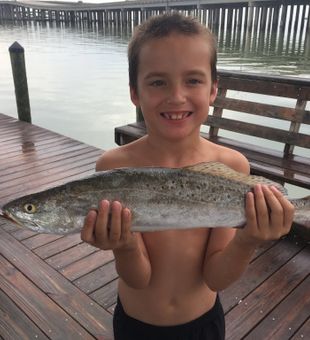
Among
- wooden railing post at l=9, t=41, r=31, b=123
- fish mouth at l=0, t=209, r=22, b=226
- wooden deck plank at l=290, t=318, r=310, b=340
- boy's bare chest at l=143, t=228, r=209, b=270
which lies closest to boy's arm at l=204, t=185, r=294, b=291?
boy's bare chest at l=143, t=228, r=209, b=270

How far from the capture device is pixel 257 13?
169 ft

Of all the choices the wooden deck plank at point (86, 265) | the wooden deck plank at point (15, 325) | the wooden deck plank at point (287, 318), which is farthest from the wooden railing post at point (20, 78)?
the wooden deck plank at point (287, 318)

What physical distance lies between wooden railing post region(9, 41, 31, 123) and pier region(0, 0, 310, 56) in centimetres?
2797

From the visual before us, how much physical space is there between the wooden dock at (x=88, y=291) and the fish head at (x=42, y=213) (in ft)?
5.36

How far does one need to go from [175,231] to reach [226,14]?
210ft

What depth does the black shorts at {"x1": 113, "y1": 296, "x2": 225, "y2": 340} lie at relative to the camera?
2145 mm

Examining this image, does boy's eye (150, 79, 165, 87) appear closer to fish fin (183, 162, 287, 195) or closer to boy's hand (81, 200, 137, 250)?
fish fin (183, 162, 287, 195)

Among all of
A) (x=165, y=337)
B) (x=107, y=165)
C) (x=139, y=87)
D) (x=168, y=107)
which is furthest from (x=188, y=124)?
(x=165, y=337)

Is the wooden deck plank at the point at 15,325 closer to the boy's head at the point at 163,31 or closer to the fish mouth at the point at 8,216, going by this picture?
the fish mouth at the point at 8,216

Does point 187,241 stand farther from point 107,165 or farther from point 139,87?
point 139,87

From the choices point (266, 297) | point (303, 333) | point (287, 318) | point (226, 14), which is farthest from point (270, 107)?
point (226, 14)

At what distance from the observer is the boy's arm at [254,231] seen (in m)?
1.84

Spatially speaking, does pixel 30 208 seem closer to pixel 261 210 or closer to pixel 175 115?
pixel 175 115

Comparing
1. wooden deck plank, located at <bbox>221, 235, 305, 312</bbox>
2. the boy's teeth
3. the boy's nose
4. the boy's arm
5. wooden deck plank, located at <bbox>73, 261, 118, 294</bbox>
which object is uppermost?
the boy's nose
